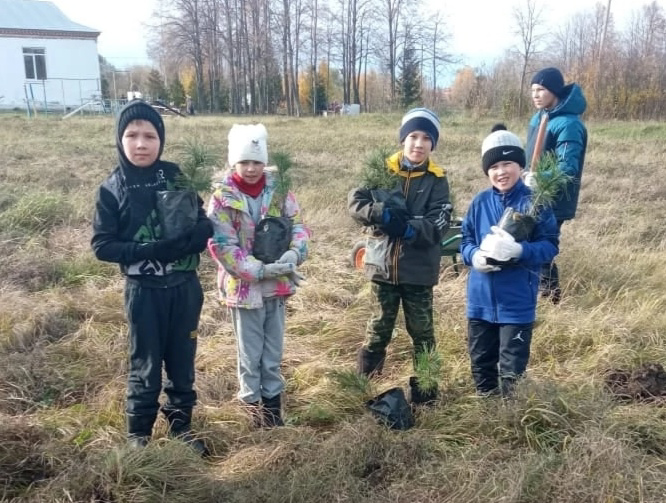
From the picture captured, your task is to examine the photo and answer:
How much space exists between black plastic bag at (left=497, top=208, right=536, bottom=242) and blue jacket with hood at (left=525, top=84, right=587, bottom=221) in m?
1.36

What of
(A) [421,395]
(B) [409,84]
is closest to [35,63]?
(B) [409,84]

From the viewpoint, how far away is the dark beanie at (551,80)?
4406mm

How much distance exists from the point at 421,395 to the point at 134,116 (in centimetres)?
207

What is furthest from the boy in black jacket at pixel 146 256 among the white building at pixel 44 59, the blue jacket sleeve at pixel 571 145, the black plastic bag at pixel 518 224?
the white building at pixel 44 59

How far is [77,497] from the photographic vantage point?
2395 millimetres

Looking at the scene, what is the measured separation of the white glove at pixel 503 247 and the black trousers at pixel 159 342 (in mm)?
1458

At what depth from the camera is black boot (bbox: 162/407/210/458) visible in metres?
3.03

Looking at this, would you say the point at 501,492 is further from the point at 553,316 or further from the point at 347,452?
the point at 553,316

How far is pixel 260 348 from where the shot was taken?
3254mm

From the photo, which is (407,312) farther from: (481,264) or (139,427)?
(139,427)

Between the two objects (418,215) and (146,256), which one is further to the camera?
(418,215)

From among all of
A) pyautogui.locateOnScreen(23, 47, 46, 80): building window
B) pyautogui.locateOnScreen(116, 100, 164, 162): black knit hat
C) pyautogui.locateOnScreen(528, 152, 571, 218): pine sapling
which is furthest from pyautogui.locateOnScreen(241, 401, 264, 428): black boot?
pyautogui.locateOnScreen(23, 47, 46, 80): building window

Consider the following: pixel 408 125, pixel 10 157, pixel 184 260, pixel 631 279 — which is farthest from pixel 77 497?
pixel 10 157

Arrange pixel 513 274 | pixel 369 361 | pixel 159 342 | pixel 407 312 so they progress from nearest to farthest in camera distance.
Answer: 1. pixel 159 342
2. pixel 513 274
3. pixel 407 312
4. pixel 369 361
